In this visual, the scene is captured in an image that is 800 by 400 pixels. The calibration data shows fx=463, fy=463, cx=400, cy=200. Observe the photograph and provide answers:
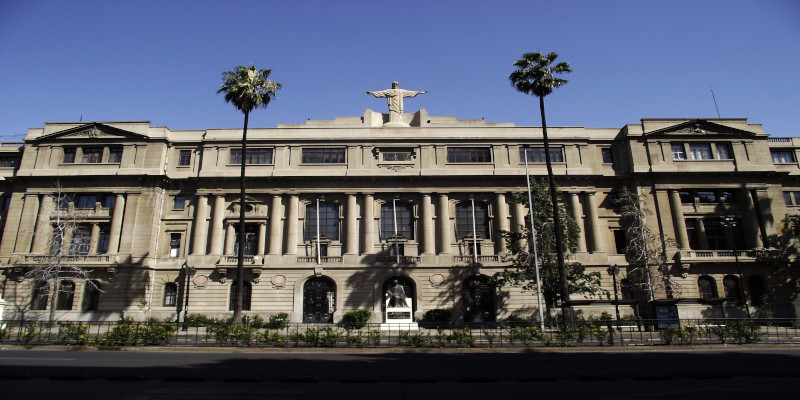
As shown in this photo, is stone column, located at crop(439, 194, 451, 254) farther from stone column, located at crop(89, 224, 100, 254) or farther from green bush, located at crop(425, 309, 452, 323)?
stone column, located at crop(89, 224, 100, 254)

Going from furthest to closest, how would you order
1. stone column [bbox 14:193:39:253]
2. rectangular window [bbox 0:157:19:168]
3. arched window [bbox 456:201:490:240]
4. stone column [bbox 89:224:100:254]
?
rectangular window [bbox 0:157:19:168] → arched window [bbox 456:201:490:240] → stone column [bbox 89:224:100:254] → stone column [bbox 14:193:39:253]

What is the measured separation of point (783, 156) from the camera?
5062 cm

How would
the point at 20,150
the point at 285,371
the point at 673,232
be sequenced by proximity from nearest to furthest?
the point at 285,371, the point at 673,232, the point at 20,150

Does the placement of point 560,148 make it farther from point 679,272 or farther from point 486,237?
point 679,272

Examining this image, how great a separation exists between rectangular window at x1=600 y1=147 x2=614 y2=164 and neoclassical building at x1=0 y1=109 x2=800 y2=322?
0.40 ft

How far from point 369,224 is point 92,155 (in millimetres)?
26943

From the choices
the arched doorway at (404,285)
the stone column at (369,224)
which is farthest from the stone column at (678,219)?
the stone column at (369,224)

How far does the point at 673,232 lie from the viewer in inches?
1646

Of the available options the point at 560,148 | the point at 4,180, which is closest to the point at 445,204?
the point at 560,148

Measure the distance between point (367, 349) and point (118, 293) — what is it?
91.1 feet

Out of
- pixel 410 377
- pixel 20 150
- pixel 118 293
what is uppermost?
pixel 20 150

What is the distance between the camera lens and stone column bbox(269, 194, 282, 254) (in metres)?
41.1

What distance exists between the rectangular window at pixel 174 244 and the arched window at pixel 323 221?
37.9ft

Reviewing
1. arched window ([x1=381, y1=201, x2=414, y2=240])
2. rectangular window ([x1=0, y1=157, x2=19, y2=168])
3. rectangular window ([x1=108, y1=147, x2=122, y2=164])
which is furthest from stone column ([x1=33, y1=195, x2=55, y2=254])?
arched window ([x1=381, y1=201, x2=414, y2=240])
